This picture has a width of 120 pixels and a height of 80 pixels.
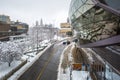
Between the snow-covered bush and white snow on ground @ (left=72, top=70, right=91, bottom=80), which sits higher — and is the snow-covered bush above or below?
above

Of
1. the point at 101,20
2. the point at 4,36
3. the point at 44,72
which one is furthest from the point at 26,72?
the point at 4,36

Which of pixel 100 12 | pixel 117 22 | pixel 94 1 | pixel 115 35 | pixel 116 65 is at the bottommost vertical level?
pixel 116 65

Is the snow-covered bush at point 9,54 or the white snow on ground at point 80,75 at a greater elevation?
the snow-covered bush at point 9,54

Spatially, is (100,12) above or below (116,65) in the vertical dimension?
above

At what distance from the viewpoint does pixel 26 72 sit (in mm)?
26203

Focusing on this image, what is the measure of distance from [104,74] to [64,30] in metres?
66.5

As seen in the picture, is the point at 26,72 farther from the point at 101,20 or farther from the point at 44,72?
the point at 101,20

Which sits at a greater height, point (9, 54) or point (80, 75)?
point (9, 54)

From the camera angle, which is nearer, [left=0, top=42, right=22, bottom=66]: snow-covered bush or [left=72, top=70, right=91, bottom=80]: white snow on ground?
[left=72, top=70, right=91, bottom=80]: white snow on ground

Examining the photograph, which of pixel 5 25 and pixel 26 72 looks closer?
pixel 26 72

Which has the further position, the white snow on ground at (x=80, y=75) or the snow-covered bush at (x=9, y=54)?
the snow-covered bush at (x=9, y=54)

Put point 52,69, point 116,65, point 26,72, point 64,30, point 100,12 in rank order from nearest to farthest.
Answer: point 100,12 < point 116,65 < point 26,72 < point 52,69 < point 64,30

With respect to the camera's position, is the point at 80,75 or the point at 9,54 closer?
the point at 80,75

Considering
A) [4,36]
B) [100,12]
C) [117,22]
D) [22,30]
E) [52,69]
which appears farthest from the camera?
Answer: [22,30]
